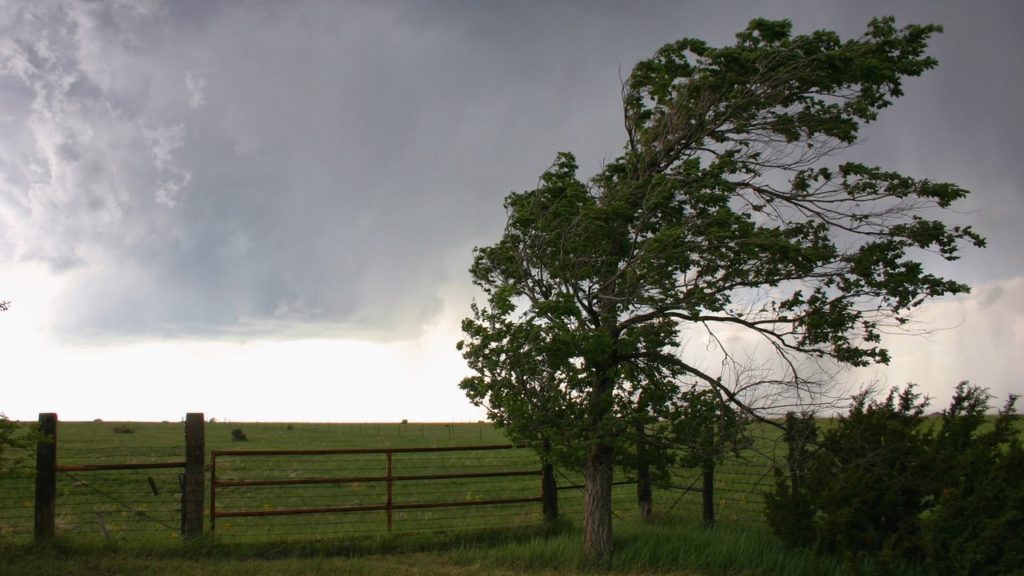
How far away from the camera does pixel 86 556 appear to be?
12688 millimetres

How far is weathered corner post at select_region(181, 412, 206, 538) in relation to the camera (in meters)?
13.9

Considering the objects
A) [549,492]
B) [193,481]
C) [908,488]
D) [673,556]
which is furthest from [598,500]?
[193,481]

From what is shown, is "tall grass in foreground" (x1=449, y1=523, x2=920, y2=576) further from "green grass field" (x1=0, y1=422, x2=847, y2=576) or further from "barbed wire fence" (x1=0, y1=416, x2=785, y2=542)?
"barbed wire fence" (x1=0, y1=416, x2=785, y2=542)

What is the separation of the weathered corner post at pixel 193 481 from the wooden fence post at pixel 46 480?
6.99 ft

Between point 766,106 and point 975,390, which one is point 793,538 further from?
point 766,106

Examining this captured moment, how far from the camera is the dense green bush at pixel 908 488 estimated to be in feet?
36.2

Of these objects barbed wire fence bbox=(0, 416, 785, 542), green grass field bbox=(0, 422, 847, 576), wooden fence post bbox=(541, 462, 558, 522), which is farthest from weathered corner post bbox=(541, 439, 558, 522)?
green grass field bbox=(0, 422, 847, 576)

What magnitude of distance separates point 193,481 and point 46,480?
8.06ft

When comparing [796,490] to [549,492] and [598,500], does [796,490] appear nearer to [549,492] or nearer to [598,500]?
[598,500]

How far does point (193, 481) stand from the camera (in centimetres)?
1416

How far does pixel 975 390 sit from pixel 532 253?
798cm

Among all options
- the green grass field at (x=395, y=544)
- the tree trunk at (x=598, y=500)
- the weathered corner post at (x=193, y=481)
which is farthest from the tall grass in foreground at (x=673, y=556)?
the weathered corner post at (x=193, y=481)

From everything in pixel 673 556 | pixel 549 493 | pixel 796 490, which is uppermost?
pixel 796 490

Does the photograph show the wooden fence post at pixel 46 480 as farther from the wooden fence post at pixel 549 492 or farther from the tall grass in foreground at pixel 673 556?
the wooden fence post at pixel 549 492
